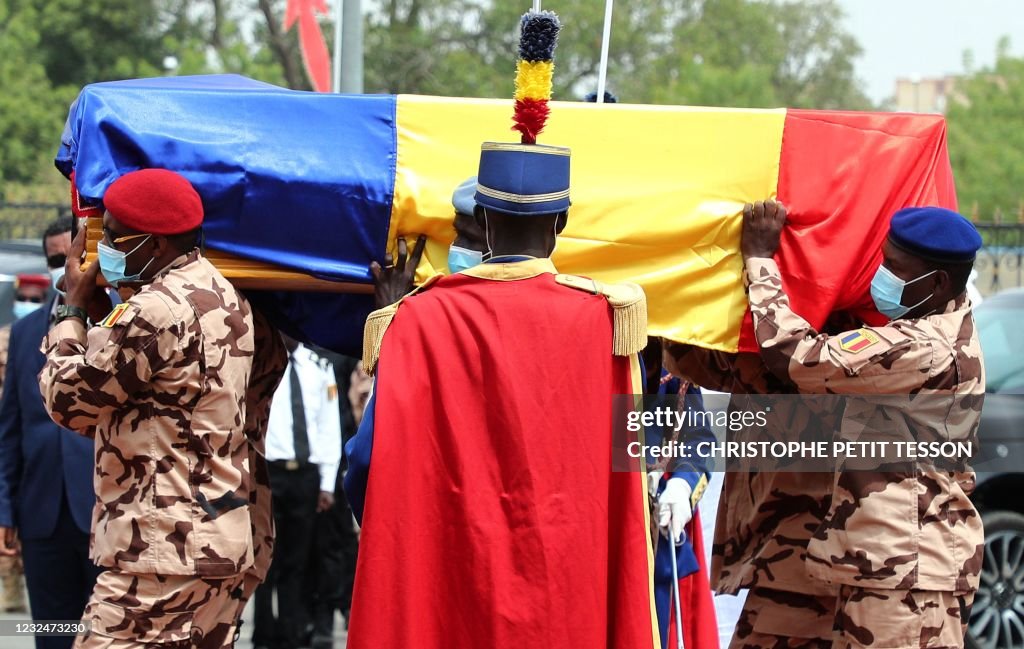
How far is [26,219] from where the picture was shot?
1822cm

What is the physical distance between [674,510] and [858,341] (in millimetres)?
753

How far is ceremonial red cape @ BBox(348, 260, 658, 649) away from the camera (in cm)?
324

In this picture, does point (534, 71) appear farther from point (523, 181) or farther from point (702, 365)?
point (702, 365)

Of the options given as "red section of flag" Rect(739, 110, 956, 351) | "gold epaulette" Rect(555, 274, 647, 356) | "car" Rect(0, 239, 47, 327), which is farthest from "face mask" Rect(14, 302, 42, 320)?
"gold epaulette" Rect(555, 274, 647, 356)

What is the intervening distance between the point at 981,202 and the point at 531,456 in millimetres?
33649

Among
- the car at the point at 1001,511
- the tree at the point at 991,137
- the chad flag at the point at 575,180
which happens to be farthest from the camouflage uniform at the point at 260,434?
the tree at the point at 991,137

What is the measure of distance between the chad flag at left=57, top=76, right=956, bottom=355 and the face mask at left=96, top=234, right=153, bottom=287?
24cm

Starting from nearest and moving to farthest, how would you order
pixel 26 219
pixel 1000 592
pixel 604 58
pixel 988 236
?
1. pixel 604 58
2. pixel 1000 592
3. pixel 988 236
4. pixel 26 219

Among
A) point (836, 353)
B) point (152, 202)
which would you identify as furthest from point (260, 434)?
point (836, 353)

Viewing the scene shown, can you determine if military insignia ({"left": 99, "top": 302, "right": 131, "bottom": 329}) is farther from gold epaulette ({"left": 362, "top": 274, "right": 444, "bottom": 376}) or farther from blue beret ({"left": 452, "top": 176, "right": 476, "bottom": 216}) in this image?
blue beret ({"left": 452, "top": 176, "right": 476, "bottom": 216})

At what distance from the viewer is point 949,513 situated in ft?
13.3

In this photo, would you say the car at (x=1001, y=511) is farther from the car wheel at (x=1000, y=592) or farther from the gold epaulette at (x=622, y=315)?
the gold epaulette at (x=622, y=315)

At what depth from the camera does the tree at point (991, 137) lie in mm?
33844

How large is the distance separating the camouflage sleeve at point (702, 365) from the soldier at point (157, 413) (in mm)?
1484
